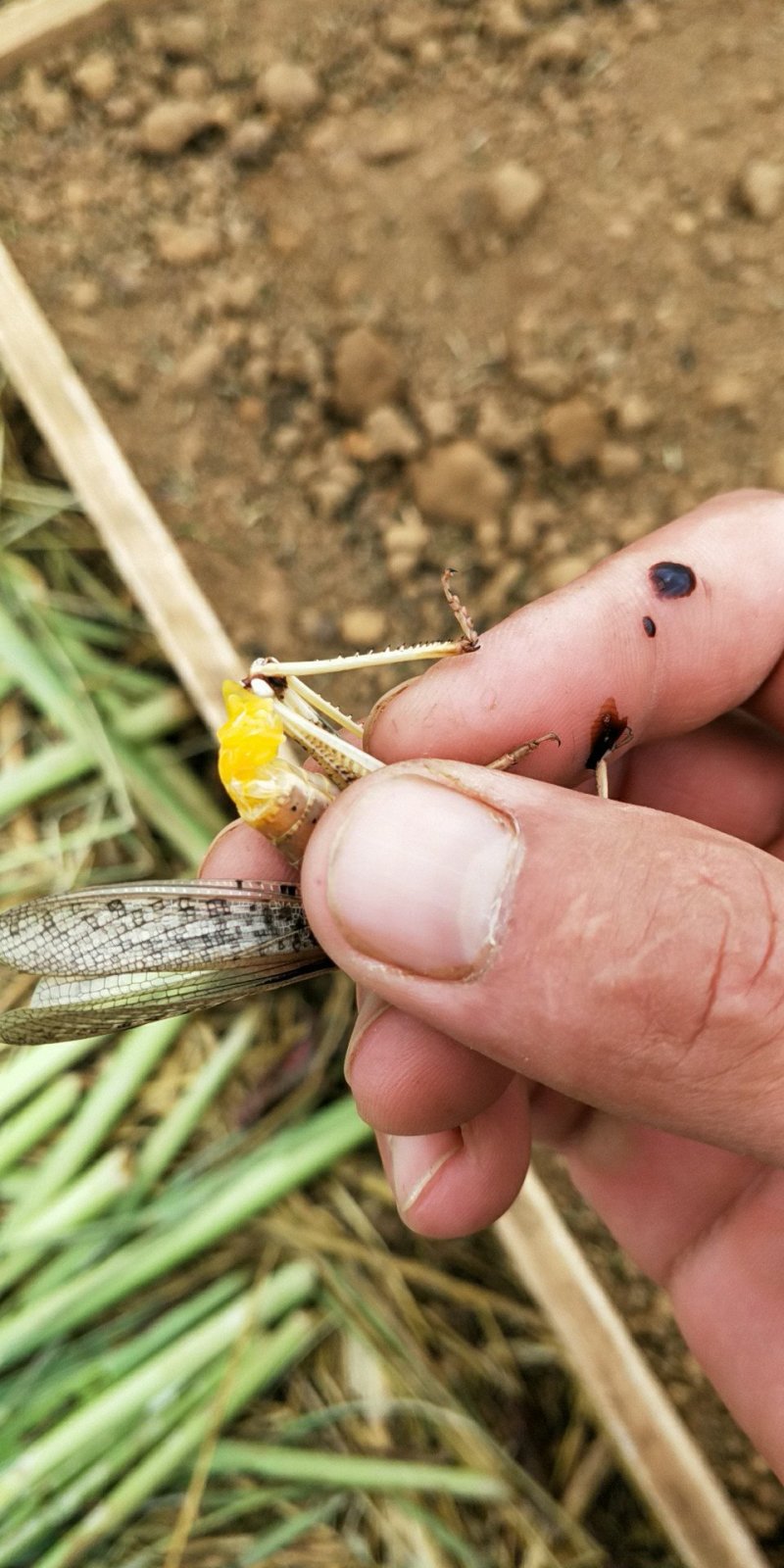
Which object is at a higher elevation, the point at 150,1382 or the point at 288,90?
the point at 288,90

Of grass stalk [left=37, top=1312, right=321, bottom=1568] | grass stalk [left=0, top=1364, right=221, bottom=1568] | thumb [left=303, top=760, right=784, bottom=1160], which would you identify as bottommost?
grass stalk [left=37, top=1312, right=321, bottom=1568]

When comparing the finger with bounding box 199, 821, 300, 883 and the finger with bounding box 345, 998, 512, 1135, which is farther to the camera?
the finger with bounding box 199, 821, 300, 883

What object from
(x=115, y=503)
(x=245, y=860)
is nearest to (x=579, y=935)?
(x=245, y=860)

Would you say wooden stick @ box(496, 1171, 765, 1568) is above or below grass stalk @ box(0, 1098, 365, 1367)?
below

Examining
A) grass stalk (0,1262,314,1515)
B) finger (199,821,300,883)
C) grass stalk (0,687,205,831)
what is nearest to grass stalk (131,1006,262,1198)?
grass stalk (0,1262,314,1515)

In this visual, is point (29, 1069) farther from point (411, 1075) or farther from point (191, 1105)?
point (411, 1075)

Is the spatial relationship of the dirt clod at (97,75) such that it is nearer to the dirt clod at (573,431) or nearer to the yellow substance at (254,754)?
the dirt clod at (573,431)

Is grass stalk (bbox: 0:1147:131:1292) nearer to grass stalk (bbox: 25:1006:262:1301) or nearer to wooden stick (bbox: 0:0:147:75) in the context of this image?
grass stalk (bbox: 25:1006:262:1301)

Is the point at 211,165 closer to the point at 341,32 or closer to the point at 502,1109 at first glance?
the point at 341,32
